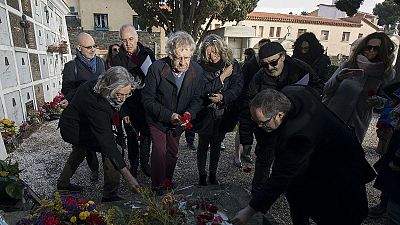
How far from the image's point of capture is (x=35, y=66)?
6465 millimetres

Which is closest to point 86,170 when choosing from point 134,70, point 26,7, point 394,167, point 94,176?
point 94,176

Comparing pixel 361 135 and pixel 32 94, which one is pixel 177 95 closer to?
pixel 361 135

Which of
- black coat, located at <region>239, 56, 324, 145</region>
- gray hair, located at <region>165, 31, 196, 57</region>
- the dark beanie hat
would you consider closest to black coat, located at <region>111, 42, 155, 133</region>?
gray hair, located at <region>165, 31, 196, 57</region>

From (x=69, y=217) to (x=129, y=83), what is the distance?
3.55 ft

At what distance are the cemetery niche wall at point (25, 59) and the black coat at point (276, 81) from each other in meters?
3.94

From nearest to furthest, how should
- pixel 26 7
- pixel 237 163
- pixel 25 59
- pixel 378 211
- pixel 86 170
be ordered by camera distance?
pixel 378 211 → pixel 86 170 → pixel 237 163 → pixel 25 59 → pixel 26 7

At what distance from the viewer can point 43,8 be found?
25.5ft

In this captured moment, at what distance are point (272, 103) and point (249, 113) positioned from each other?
4.21 feet

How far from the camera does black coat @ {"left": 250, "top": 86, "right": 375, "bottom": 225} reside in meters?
1.59

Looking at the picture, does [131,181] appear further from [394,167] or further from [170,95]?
[394,167]

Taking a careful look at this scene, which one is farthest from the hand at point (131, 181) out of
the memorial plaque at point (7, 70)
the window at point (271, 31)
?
the window at point (271, 31)

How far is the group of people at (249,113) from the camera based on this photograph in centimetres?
165

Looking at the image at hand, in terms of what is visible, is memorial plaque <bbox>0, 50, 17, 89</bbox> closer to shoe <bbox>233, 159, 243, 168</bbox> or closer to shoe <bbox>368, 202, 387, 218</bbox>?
shoe <bbox>233, 159, 243, 168</bbox>

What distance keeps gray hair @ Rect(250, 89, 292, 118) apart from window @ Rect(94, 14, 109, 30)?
2498 cm
